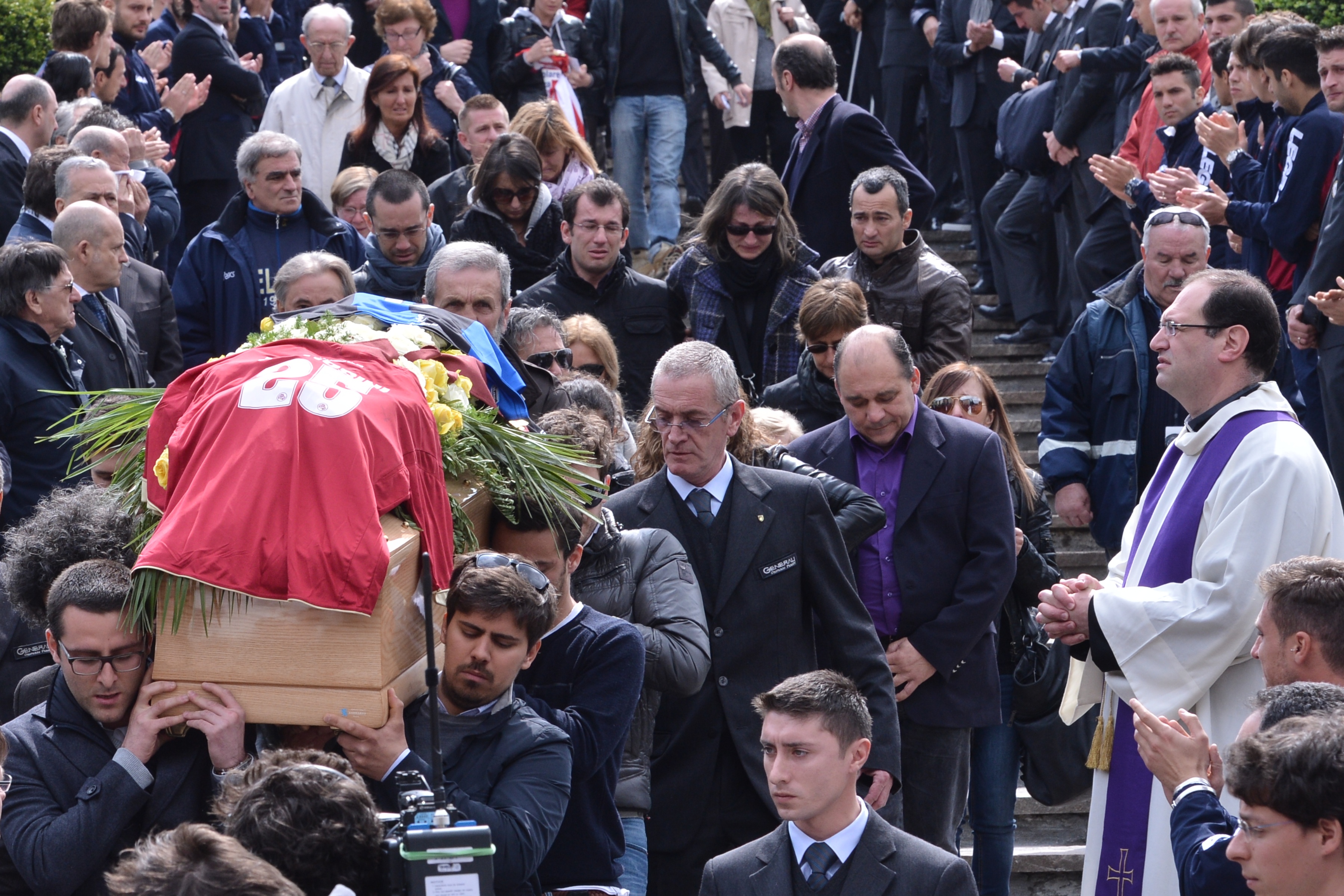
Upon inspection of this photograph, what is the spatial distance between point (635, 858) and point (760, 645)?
74 centimetres

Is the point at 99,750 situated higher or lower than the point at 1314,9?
lower

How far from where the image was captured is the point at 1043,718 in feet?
19.1

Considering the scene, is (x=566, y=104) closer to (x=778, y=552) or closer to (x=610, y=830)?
(x=778, y=552)

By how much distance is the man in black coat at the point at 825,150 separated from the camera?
27.2 feet

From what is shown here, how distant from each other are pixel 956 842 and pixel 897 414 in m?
1.48

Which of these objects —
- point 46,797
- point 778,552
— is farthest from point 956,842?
point 46,797

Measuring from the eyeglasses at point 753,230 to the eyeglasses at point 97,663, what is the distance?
14.1ft

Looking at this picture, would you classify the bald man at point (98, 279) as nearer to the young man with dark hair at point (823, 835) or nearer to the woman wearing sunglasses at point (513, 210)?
the woman wearing sunglasses at point (513, 210)

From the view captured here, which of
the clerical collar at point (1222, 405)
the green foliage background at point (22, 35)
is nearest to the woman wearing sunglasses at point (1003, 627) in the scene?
the clerical collar at point (1222, 405)

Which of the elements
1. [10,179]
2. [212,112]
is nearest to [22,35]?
[212,112]

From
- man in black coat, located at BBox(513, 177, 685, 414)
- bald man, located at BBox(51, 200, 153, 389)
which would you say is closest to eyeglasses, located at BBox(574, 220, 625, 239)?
man in black coat, located at BBox(513, 177, 685, 414)

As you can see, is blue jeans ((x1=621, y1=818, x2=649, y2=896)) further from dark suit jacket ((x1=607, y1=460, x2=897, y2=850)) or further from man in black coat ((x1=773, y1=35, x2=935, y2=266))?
man in black coat ((x1=773, y1=35, x2=935, y2=266))

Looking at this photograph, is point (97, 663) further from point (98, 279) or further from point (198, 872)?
point (98, 279)

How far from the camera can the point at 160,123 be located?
930cm
